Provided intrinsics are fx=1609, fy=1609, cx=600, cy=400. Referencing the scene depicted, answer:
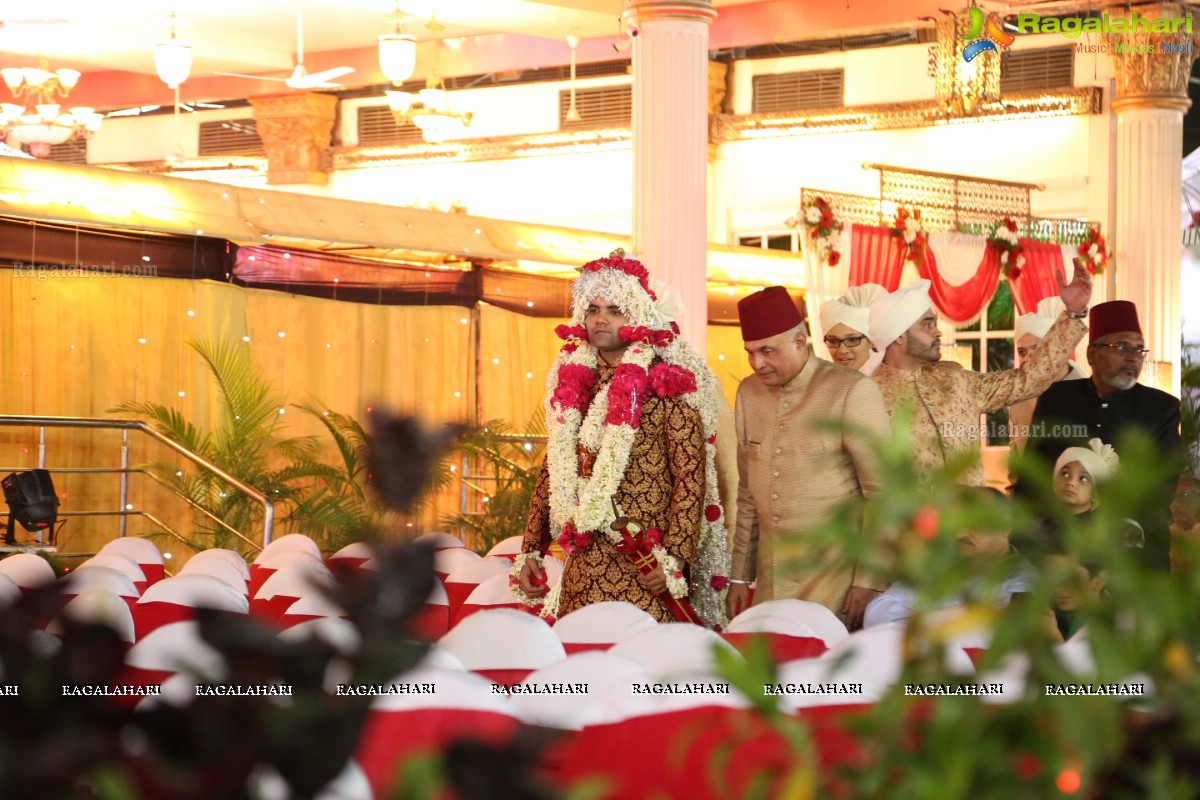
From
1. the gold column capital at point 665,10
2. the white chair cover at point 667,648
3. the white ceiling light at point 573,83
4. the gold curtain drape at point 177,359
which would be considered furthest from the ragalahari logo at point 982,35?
the white chair cover at point 667,648

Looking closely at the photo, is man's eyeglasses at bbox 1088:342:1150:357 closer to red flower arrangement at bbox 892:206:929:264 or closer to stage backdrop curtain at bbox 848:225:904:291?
stage backdrop curtain at bbox 848:225:904:291

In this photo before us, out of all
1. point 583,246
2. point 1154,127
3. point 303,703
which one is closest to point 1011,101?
point 1154,127

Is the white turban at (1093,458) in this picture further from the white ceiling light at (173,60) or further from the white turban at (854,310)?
the white ceiling light at (173,60)

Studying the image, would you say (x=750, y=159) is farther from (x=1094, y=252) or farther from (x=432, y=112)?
(x=1094, y=252)

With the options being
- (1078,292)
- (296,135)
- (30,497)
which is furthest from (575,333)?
(296,135)

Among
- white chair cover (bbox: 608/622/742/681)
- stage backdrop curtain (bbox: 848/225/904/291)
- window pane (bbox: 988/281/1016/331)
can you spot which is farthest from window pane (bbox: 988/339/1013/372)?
white chair cover (bbox: 608/622/742/681)

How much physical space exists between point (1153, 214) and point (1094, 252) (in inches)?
20.8

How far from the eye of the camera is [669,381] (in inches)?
169

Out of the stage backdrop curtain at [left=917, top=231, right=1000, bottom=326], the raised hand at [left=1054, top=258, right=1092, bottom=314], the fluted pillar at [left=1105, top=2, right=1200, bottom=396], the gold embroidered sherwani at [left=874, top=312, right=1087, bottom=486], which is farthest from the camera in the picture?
the fluted pillar at [left=1105, top=2, right=1200, bottom=396]

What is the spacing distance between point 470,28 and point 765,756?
43.0 feet

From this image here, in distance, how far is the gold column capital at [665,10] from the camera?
7111 millimetres

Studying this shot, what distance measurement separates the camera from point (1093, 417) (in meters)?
5.08

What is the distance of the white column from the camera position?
11938mm

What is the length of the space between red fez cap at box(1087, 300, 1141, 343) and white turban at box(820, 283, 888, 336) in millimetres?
793
